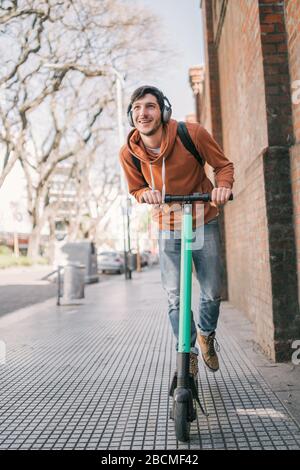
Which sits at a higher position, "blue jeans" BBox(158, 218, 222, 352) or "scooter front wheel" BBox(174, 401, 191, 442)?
"blue jeans" BBox(158, 218, 222, 352)

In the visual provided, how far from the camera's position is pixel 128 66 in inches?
849

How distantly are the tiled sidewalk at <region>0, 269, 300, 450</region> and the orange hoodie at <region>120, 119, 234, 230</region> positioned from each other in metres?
1.20

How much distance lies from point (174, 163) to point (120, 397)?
1.61 m

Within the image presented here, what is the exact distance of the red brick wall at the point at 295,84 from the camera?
13.1ft

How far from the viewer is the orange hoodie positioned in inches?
117

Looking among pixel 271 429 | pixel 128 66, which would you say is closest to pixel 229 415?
pixel 271 429

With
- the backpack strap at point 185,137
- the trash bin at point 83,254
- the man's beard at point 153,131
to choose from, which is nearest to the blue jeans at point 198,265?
the backpack strap at point 185,137

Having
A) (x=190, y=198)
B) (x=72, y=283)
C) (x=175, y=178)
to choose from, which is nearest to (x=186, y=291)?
(x=190, y=198)

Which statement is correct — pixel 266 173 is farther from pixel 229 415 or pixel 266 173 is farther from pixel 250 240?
Result: pixel 229 415

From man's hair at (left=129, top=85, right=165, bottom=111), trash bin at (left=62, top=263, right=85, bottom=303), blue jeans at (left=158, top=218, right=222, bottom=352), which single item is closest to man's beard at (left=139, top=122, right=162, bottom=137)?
man's hair at (left=129, top=85, right=165, bottom=111)

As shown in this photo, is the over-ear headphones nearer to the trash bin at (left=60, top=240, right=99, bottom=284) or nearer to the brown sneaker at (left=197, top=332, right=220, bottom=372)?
the brown sneaker at (left=197, top=332, right=220, bottom=372)

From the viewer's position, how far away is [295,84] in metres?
4.12

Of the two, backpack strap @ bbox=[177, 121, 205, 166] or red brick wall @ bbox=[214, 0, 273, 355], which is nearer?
backpack strap @ bbox=[177, 121, 205, 166]

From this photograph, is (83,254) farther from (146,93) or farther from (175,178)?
(146,93)
